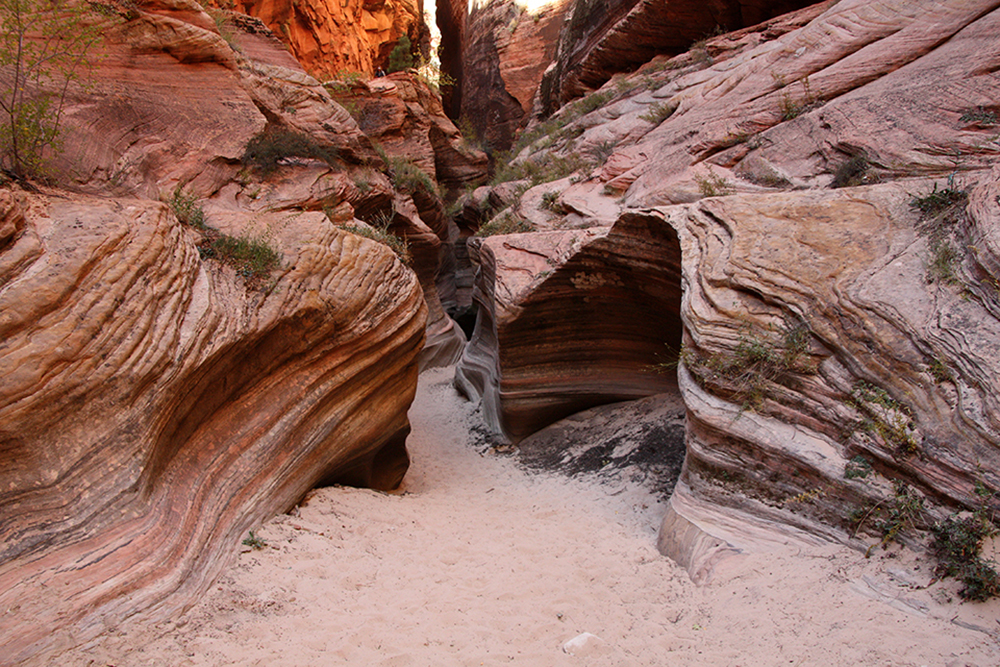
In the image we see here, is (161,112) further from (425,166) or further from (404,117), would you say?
(425,166)

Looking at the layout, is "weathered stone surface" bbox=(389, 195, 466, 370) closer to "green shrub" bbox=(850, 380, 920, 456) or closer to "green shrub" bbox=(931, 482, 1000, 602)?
"green shrub" bbox=(850, 380, 920, 456)

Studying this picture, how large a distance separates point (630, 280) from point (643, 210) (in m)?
1.06

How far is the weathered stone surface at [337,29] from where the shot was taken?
15926 millimetres

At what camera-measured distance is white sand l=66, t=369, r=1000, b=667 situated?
2578 millimetres

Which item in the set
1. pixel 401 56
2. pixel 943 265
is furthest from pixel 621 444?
pixel 401 56

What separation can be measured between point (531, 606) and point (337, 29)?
1900 cm

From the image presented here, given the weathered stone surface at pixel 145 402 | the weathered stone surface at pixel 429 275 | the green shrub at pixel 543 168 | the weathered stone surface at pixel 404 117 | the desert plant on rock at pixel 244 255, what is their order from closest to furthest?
the weathered stone surface at pixel 145 402 → the desert plant on rock at pixel 244 255 → the green shrub at pixel 543 168 → the weathered stone surface at pixel 429 275 → the weathered stone surface at pixel 404 117

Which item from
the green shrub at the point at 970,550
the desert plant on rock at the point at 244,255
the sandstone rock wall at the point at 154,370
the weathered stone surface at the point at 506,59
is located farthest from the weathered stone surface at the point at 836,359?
the weathered stone surface at the point at 506,59

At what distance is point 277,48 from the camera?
468 inches

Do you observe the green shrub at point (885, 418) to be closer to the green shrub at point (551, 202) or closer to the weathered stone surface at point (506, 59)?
the green shrub at point (551, 202)

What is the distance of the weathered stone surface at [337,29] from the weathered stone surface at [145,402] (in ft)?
46.3

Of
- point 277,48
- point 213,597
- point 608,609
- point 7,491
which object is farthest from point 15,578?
point 277,48

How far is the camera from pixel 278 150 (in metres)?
8.90

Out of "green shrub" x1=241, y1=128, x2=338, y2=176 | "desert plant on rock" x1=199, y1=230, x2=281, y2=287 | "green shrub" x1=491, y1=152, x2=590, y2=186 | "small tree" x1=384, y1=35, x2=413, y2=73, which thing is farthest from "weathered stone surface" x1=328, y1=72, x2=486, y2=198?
"desert plant on rock" x1=199, y1=230, x2=281, y2=287
